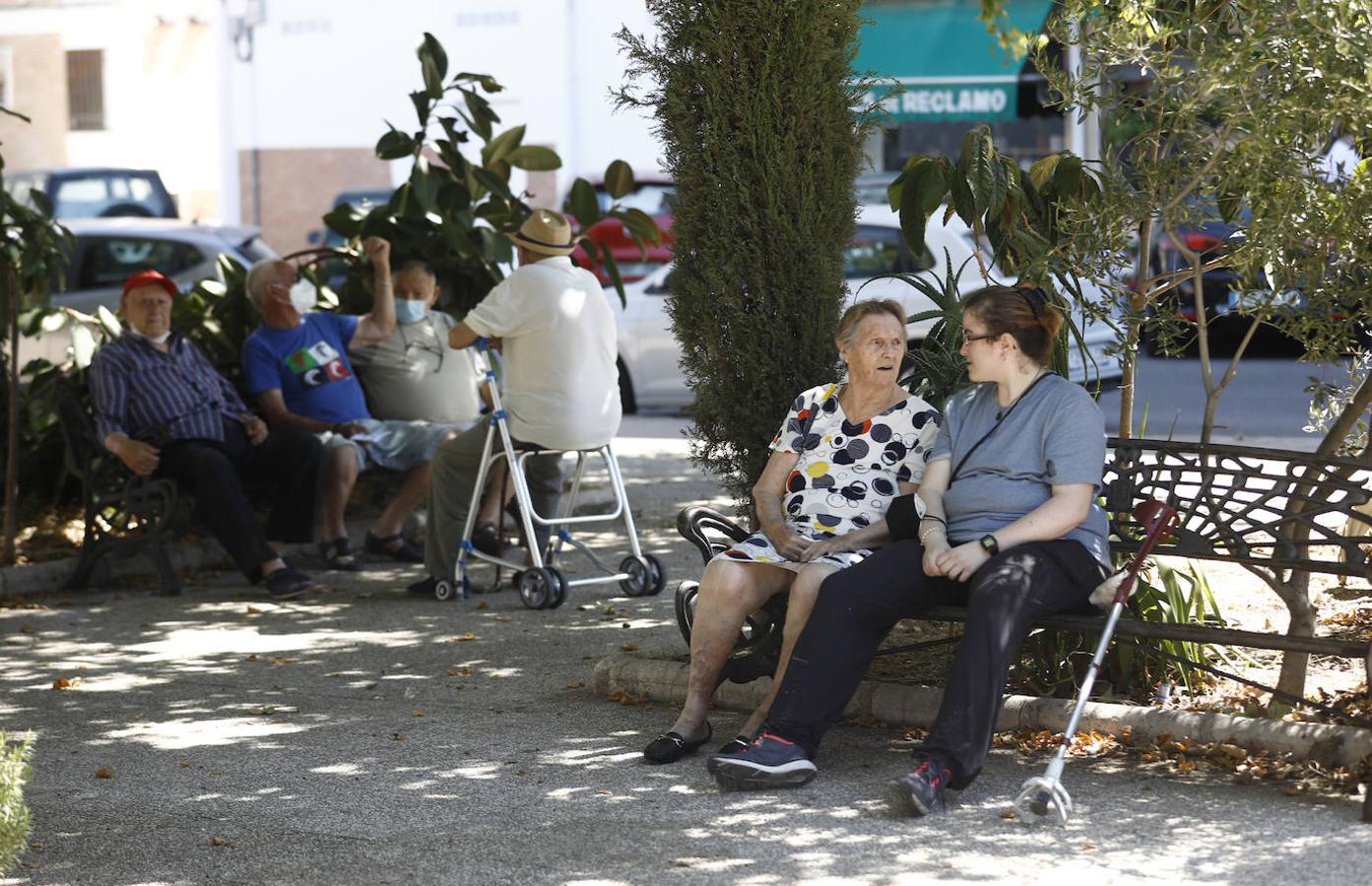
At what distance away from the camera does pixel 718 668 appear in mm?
5652

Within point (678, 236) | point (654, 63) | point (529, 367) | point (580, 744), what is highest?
point (654, 63)

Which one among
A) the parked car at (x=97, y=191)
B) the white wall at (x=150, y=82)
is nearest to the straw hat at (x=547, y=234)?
the parked car at (x=97, y=191)

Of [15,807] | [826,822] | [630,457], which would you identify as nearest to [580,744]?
[826,822]

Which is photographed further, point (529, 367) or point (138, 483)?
point (138, 483)

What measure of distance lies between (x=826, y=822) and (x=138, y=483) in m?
4.95

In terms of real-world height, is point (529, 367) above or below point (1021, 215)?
below

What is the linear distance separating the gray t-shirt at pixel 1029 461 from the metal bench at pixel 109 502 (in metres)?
4.35

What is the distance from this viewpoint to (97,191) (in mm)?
23781

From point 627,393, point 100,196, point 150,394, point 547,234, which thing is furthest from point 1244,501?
point 100,196

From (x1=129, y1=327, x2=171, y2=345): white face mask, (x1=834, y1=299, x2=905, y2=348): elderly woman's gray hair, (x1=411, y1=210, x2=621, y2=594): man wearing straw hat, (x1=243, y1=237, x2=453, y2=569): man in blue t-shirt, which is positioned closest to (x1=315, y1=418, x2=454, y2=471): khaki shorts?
(x1=243, y1=237, x2=453, y2=569): man in blue t-shirt

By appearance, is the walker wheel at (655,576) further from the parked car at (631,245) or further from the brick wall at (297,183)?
the brick wall at (297,183)

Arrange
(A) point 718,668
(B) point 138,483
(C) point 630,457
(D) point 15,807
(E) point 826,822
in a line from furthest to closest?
(C) point 630,457 < (B) point 138,483 < (A) point 718,668 < (E) point 826,822 < (D) point 15,807

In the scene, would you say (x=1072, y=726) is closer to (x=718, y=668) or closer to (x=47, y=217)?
(x=718, y=668)

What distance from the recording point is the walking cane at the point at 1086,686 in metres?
4.70
